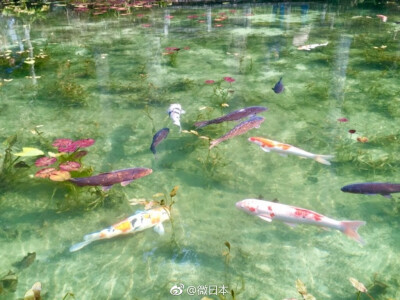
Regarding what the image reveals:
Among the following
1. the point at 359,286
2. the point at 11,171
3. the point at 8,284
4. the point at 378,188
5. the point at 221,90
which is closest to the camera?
the point at 359,286

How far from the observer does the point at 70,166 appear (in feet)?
11.3

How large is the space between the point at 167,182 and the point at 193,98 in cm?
245

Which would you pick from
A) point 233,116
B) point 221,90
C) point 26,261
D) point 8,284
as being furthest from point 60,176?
point 221,90

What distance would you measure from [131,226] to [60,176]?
Result: 913mm

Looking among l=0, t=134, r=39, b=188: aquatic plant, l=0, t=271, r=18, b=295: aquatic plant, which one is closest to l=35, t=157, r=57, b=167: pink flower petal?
l=0, t=134, r=39, b=188: aquatic plant

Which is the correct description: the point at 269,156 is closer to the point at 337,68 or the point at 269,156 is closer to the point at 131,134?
the point at 131,134

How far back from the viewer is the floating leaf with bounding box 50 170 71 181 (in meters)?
3.24

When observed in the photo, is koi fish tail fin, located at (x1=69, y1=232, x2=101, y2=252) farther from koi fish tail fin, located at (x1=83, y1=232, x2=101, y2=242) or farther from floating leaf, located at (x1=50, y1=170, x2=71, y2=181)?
floating leaf, located at (x1=50, y1=170, x2=71, y2=181)

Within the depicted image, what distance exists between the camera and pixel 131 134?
4.81 metres

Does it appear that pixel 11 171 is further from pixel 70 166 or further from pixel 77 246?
pixel 77 246

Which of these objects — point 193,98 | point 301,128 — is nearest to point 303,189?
point 301,128

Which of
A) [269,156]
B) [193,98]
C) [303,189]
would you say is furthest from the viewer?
[193,98]

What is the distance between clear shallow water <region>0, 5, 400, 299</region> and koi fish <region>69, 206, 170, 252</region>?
104 millimetres

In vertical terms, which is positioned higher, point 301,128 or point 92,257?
point 301,128
